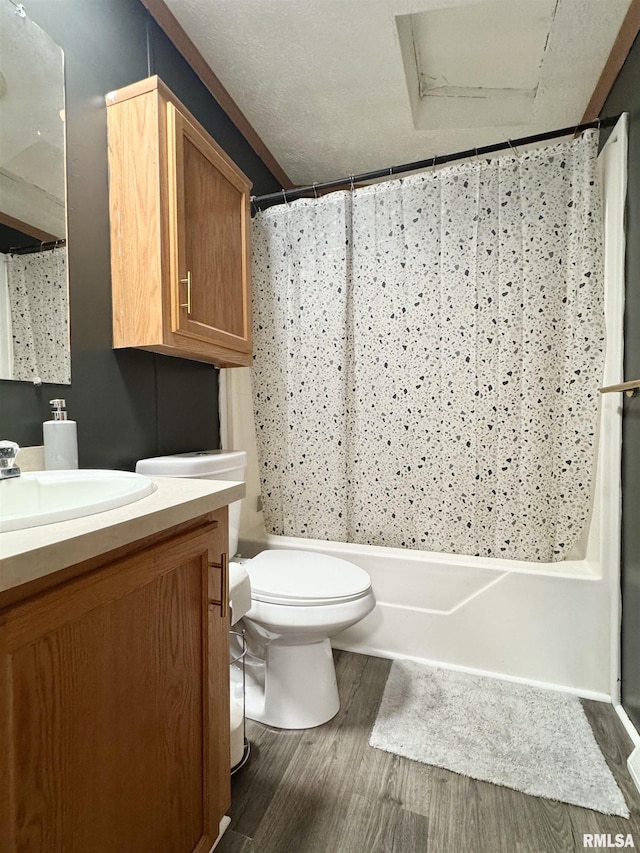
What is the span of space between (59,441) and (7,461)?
0.62ft

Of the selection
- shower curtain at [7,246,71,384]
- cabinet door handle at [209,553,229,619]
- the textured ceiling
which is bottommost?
cabinet door handle at [209,553,229,619]

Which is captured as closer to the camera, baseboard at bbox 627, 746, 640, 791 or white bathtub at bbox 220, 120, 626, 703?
baseboard at bbox 627, 746, 640, 791

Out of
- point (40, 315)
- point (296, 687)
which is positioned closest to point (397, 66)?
point (40, 315)

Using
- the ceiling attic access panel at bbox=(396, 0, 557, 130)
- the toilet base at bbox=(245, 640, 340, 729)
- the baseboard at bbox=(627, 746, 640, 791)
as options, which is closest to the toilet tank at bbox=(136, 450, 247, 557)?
the toilet base at bbox=(245, 640, 340, 729)

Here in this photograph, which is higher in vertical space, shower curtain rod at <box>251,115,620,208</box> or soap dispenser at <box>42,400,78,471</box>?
shower curtain rod at <box>251,115,620,208</box>

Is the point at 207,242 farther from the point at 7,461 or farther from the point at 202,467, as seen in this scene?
the point at 7,461

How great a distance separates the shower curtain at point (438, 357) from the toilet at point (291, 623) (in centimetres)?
50

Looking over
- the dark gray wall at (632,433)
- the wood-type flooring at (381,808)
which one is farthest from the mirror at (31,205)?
the dark gray wall at (632,433)

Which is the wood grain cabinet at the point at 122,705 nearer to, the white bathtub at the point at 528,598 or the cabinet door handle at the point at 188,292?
the cabinet door handle at the point at 188,292

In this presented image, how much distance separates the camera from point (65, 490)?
83 centimetres

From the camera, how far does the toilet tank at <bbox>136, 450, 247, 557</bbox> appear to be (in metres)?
1.20

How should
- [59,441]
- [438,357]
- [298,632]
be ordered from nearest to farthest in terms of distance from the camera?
[59,441] → [298,632] → [438,357]

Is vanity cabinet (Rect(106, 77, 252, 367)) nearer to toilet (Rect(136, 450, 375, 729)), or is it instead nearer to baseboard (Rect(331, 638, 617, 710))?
toilet (Rect(136, 450, 375, 729))

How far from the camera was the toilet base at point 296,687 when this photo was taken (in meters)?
1.26
